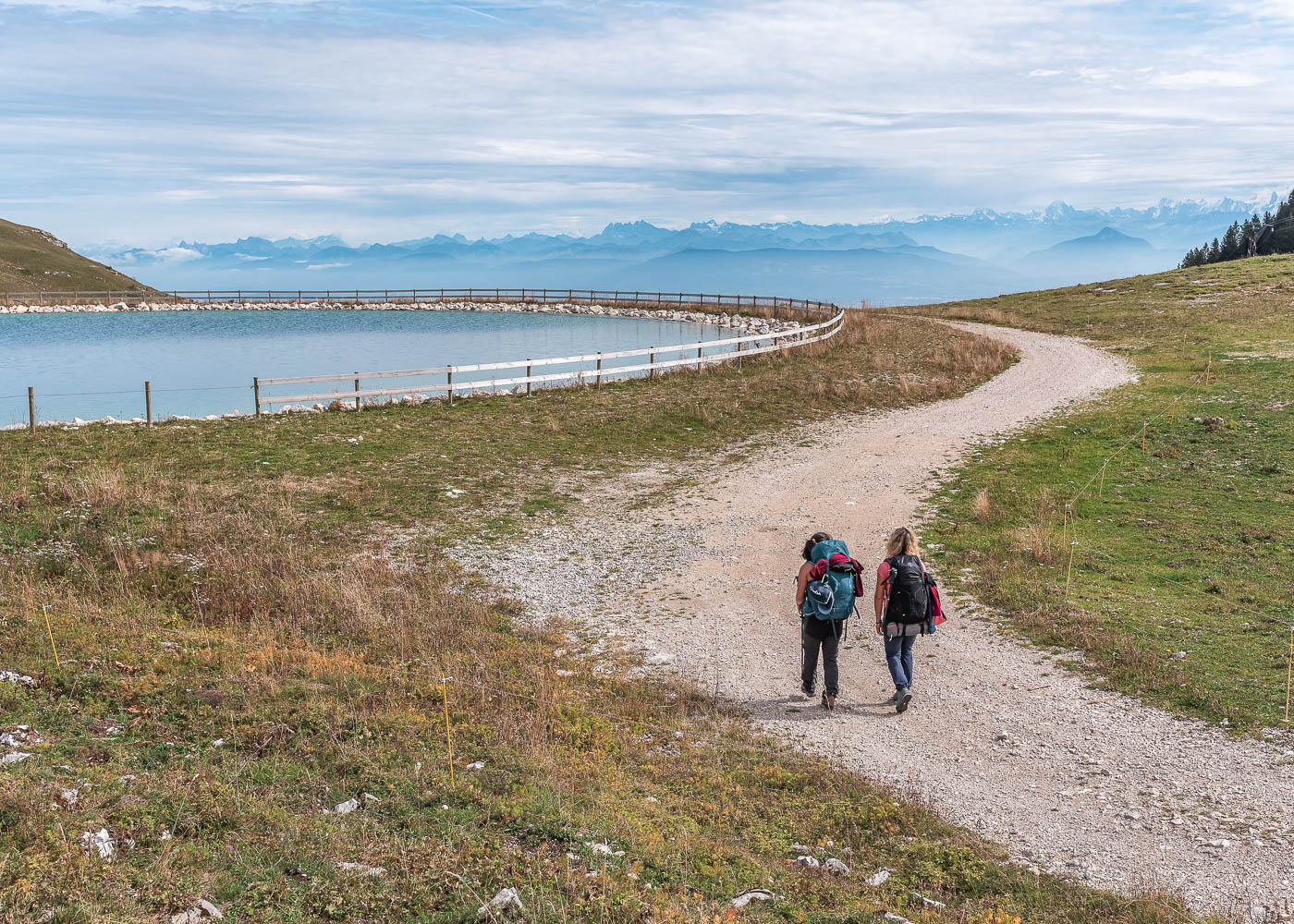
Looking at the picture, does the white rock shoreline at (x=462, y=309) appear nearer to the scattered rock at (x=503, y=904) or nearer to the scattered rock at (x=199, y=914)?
the scattered rock at (x=503, y=904)

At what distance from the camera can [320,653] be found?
384 inches

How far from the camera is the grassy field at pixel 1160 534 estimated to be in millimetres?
10148

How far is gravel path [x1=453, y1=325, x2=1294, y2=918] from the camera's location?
22.2 ft

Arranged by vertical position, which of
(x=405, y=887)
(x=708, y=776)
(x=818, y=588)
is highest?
(x=818, y=588)

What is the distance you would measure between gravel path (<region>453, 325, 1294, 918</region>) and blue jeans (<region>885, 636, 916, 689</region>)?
390 millimetres

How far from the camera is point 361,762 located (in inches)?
278

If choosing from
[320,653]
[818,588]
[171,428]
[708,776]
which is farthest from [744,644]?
[171,428]

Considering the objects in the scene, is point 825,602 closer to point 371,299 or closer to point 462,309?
point 462,309

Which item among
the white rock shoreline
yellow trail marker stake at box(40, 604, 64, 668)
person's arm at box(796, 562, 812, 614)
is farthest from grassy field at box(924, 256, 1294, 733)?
the white rock shoreline

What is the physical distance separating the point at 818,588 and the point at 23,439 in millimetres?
20805

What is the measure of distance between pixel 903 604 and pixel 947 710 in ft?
4.42

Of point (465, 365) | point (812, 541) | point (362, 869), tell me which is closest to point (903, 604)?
point (812, 541)

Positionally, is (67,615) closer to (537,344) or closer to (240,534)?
(240,534)

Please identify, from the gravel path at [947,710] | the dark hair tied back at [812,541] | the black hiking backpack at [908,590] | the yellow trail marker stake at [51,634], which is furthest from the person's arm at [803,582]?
the yellow trail marker stake at [51,634]
